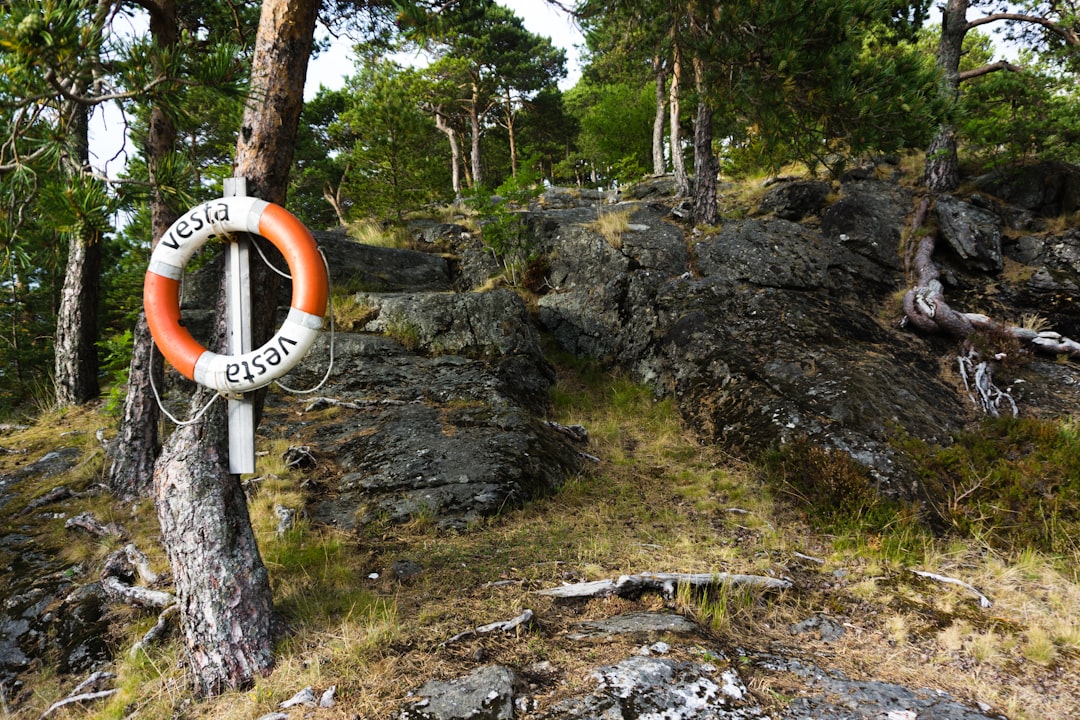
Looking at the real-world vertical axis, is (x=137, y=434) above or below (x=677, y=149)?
below

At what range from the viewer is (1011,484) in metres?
4.55

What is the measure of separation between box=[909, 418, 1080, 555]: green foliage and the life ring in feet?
17.7

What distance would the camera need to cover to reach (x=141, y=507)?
Result: 15.8 feet

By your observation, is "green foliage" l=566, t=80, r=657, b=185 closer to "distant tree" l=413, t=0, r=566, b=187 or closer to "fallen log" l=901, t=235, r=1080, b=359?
"distant tree" l=413, t=0, r=566, b=187

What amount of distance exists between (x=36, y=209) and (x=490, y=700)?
3683mm

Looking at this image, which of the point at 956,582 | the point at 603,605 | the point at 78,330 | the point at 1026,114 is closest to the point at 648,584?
the point at 603,605

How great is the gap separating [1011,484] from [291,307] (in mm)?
6113

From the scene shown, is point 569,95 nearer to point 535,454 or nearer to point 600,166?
point 600,166

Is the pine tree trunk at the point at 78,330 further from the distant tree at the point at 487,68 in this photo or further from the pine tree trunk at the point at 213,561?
the distant tree at the point at 487,68

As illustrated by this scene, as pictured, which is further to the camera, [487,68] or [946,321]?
[487,68]

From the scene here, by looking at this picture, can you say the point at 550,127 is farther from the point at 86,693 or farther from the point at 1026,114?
the point at 86,693

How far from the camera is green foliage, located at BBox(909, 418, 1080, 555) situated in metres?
4.15

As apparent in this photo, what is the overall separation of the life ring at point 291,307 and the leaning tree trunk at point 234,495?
0.24 meters

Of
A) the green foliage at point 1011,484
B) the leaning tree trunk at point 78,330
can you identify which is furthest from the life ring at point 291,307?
the green foliage at point 1011,484
